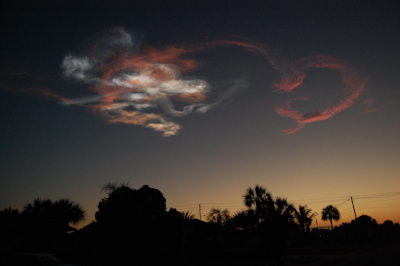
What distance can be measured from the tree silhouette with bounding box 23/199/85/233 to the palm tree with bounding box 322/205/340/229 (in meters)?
66.3

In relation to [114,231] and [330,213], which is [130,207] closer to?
[114,231]

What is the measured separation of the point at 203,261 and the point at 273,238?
8804 mm

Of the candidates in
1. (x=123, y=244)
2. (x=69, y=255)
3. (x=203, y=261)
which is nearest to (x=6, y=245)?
(x=69, y=255)

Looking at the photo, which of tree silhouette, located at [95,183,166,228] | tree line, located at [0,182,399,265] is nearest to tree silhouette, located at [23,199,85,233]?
tree line, located at [0,182,399,265]

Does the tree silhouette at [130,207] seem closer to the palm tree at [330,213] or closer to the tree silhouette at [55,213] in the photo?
the tree silhouette at [55,213]

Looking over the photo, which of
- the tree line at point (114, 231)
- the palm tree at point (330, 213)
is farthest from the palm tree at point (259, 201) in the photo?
the palm tree at point (330, 213)

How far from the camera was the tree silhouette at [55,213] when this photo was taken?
82.3 feet

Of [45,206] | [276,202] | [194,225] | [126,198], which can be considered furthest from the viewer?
[276,202]

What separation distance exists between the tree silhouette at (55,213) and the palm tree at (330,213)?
66.3 metres

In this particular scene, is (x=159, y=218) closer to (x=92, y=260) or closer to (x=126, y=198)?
(x=126, y=198)

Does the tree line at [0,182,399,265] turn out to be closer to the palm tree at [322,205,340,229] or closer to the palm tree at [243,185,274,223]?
the palm tree at [243,185,274,223]

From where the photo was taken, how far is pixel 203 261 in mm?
22484

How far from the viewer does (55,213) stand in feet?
84.4

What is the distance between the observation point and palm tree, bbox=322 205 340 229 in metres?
67.9
